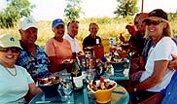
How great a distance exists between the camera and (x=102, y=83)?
1706 mm

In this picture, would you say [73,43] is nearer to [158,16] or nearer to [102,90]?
[158,16]

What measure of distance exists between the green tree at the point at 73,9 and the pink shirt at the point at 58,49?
6515 millimetres

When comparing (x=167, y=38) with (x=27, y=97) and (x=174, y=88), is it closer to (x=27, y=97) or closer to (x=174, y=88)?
(x=174, y=88)

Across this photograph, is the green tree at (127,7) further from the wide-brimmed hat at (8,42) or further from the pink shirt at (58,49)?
the wide-brimmed hat at (8,42)

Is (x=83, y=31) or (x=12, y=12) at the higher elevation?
(x=12, y=12)

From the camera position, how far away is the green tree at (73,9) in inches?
396

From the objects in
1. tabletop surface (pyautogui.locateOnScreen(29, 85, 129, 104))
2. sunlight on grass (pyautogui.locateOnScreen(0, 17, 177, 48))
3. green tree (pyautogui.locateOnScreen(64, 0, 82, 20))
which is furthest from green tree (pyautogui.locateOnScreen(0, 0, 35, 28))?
tabletop surface (pyautogui.locateOnScreen(29, 85, 129, 104))

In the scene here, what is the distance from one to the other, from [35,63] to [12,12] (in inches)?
464

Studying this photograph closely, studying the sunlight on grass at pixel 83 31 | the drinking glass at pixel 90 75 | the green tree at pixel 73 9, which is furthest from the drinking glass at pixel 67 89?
the green tree at pixel 73 9

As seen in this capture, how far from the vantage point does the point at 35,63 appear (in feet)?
8.53

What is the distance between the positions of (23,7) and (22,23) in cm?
1386

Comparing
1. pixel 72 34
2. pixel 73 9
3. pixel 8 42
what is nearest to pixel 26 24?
pixel 8 42

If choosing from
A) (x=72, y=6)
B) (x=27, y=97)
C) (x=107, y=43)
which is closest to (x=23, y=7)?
(x=72, y=6)

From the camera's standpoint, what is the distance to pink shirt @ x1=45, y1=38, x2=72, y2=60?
3.25 meters
